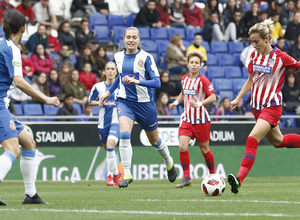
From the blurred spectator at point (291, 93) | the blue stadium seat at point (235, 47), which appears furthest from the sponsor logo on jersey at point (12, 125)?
the blue stadium seat at point (235, 47)

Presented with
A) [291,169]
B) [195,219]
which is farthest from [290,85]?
[195,219]

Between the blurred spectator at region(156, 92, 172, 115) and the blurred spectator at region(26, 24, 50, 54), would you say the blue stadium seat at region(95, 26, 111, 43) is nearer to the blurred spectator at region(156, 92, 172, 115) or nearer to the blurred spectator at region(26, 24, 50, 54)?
the blurred spectator at region(26, 24, 50, 54)

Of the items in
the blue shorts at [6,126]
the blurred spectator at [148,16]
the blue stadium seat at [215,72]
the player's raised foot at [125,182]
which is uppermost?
the blurred spectator at [148,16]

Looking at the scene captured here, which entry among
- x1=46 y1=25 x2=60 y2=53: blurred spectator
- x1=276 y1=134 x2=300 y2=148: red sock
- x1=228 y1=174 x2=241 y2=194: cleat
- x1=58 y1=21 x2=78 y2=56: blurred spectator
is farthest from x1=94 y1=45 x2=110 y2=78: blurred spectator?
x1=228 y1=174 x2=241 y2=194: cleat

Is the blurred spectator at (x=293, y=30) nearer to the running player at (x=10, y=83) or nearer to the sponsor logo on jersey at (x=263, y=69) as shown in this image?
the sponsor logo on jersey at (x=263, y=69)

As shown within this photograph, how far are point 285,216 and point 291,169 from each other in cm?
1120

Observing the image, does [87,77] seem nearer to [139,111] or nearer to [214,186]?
[139,111]

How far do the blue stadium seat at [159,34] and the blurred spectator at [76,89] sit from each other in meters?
4.15

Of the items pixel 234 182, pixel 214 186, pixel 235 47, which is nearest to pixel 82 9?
pixel 235 47

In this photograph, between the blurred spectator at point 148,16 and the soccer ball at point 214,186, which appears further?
the blurred spectator at point 148,16

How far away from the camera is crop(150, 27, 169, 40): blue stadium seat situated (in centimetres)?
2083

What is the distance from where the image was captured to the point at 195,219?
5695 millimetres

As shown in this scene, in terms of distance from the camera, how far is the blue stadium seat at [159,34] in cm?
2083

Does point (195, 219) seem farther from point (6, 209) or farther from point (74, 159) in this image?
point (74, 159)
